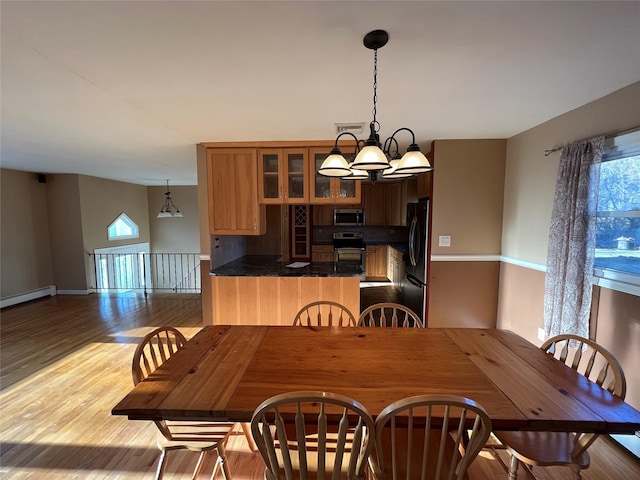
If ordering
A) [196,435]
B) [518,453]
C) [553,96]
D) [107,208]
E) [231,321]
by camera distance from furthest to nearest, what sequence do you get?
1. [107,208]
2. [231,321]
3. [553,96]
4. [196,435]
5. [518,453]

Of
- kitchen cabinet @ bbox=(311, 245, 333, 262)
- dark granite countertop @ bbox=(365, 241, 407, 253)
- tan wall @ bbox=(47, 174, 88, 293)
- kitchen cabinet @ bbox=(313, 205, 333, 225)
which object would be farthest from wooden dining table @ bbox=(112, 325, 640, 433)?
tan wall @ bbox=(47, 174, 88, 293)

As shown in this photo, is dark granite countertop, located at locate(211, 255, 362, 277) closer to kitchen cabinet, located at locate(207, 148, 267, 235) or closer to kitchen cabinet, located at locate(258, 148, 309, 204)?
kitchen cabinet, located at locate(207, 148, 267, 235)

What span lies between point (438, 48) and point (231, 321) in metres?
3.05

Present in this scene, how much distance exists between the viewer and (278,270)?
10.7 ft

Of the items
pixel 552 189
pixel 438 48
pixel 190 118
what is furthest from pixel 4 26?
pixel 552 189

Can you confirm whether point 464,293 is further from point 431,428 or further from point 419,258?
point 431,428

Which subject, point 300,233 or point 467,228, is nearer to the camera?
point 467,228

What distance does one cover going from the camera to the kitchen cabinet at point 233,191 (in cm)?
322

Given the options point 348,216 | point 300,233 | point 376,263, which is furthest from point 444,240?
point 376,263

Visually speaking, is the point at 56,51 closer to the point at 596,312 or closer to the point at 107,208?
the point at 596,312

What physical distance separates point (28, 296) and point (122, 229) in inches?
87.9

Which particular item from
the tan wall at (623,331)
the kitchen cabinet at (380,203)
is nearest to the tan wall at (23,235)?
the kitchen cabinet at (380,203)

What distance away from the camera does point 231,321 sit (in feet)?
10.5

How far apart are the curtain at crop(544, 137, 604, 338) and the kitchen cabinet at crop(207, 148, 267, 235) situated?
2.79 metres
